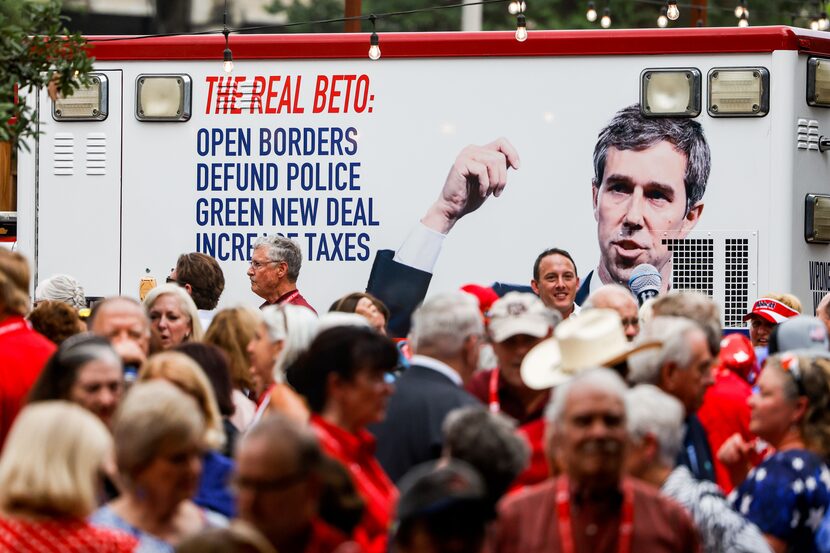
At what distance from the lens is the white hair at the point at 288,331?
6.16 m

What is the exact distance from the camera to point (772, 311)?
915cm

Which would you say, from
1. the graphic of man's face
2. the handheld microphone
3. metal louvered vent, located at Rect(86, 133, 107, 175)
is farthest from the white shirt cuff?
metal louvered vent, located at Rect(86, 133, 107, 175)

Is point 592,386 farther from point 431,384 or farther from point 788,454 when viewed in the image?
point 431,384

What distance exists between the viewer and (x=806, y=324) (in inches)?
258

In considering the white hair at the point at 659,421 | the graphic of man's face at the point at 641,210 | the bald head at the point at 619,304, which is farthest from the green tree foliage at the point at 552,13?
the white hair at the point at 659,421

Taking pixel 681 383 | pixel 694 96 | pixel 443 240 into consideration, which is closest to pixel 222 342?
pixel 681 383

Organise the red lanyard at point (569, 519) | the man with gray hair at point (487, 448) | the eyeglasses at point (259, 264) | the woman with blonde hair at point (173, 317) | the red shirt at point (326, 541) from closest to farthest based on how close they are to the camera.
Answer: the red shirt at point (326, 541), the red lanyard at point (569, 519), the man with gray hair at point (487, 448), the woman with blonde hair at point (173, 317), the eyeglasses at point (259, 264)

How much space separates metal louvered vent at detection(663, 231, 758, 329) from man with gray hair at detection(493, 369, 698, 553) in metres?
5.56

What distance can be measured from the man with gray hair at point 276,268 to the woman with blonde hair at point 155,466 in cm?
548

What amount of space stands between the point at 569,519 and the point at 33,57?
17.0 feet

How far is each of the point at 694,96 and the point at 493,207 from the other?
1412 mm

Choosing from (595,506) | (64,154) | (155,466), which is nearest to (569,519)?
(595,506)

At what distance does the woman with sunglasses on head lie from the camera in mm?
5027

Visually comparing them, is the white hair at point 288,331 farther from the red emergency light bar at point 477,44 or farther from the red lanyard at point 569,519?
the red emergency light bar at point 477,44
